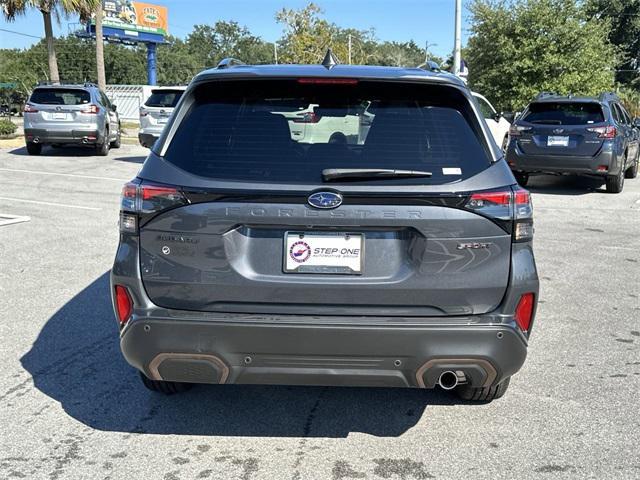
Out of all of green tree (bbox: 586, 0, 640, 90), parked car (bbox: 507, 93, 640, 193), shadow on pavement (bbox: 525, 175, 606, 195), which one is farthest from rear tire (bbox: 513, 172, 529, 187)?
green tree (bbox: 586, 0, 640, 90)

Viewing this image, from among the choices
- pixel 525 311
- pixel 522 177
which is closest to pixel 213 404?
pixel 525 311

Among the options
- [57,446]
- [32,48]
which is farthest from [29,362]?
[32,48]

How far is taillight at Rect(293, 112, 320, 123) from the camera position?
339 centimetres

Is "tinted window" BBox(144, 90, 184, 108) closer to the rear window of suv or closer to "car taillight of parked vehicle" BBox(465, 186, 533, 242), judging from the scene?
the rear window of suv

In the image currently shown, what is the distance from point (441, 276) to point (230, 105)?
4.22ft

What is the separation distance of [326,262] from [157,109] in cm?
1540

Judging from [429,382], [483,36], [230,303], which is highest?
[483,36]

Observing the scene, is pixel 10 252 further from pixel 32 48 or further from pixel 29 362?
pixel 32 48

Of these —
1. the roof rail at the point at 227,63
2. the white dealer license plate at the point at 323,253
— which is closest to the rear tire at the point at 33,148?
the roof rail at the point at 227,63

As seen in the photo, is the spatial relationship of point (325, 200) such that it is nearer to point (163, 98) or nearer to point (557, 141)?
point (557, 141)

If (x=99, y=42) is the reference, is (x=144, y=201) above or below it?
below

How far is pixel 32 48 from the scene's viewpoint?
9331 cm

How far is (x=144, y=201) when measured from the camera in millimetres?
3193

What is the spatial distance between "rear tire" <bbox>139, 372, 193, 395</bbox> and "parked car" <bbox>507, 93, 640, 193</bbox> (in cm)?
1025
